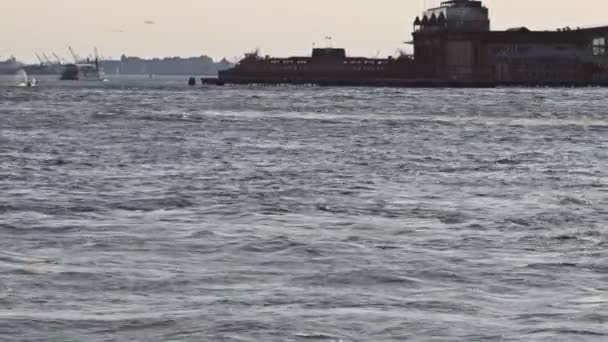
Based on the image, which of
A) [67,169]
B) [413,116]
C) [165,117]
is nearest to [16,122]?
[165,117]

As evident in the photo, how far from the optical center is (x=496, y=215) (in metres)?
32.3

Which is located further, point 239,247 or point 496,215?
point 496,215

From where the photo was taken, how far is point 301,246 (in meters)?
26.7

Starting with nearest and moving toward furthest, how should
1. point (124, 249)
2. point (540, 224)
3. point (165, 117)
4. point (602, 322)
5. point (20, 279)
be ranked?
point (602, 322) < point (20, 279) < point (124, 249) < point (540, 224) < point (165, 117)

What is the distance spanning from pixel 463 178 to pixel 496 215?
460 inches

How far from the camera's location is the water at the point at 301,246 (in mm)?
19344

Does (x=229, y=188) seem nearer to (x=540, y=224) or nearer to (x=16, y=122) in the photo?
(x=540, y=224)

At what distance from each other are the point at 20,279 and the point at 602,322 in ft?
28.0

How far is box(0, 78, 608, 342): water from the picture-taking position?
19.3 meters

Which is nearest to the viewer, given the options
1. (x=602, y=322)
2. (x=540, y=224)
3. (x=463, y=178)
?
(x=602, y=322)

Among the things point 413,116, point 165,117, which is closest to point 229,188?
point 165,117

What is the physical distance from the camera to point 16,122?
88938 millimetres

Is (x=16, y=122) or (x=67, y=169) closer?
(x=67, y=169)

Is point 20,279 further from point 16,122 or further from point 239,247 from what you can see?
point 16,122
